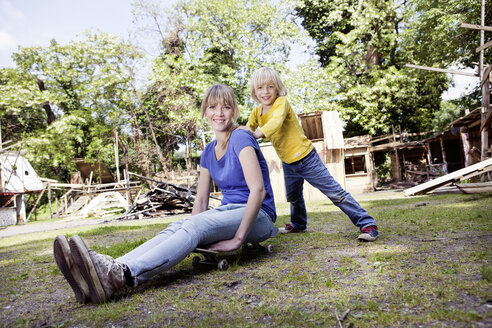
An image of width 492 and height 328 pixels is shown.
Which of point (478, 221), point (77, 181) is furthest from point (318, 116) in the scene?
point (77, 181)

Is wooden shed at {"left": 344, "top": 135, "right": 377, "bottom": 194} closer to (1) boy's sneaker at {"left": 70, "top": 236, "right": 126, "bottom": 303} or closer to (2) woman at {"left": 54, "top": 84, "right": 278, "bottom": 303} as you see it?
(2) woman at {"left": 54, "top": 84, "right": 278, "bottom": 303}

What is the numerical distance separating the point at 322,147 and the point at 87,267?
47.1ft

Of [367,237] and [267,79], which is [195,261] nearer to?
[367,237]

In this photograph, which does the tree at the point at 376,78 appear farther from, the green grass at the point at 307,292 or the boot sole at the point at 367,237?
the green grass at the point at 307,292

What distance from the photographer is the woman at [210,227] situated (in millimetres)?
2098

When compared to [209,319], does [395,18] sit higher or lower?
higher

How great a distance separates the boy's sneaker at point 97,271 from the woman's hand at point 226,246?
2.40 ft

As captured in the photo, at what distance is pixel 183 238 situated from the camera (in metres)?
2.37

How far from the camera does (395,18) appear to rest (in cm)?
2292

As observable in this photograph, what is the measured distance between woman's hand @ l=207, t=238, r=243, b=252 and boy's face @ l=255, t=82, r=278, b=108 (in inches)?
69.9

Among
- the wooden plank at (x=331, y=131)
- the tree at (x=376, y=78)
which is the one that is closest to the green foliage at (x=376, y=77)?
the tree at (x=376, y=78)

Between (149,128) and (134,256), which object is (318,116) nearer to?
(134,256)

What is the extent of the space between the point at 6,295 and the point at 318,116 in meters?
14.4

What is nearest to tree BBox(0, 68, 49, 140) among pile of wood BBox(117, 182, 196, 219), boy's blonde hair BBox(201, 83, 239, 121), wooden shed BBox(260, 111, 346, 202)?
pile of wood BBox(117, 182, 196, 219)
